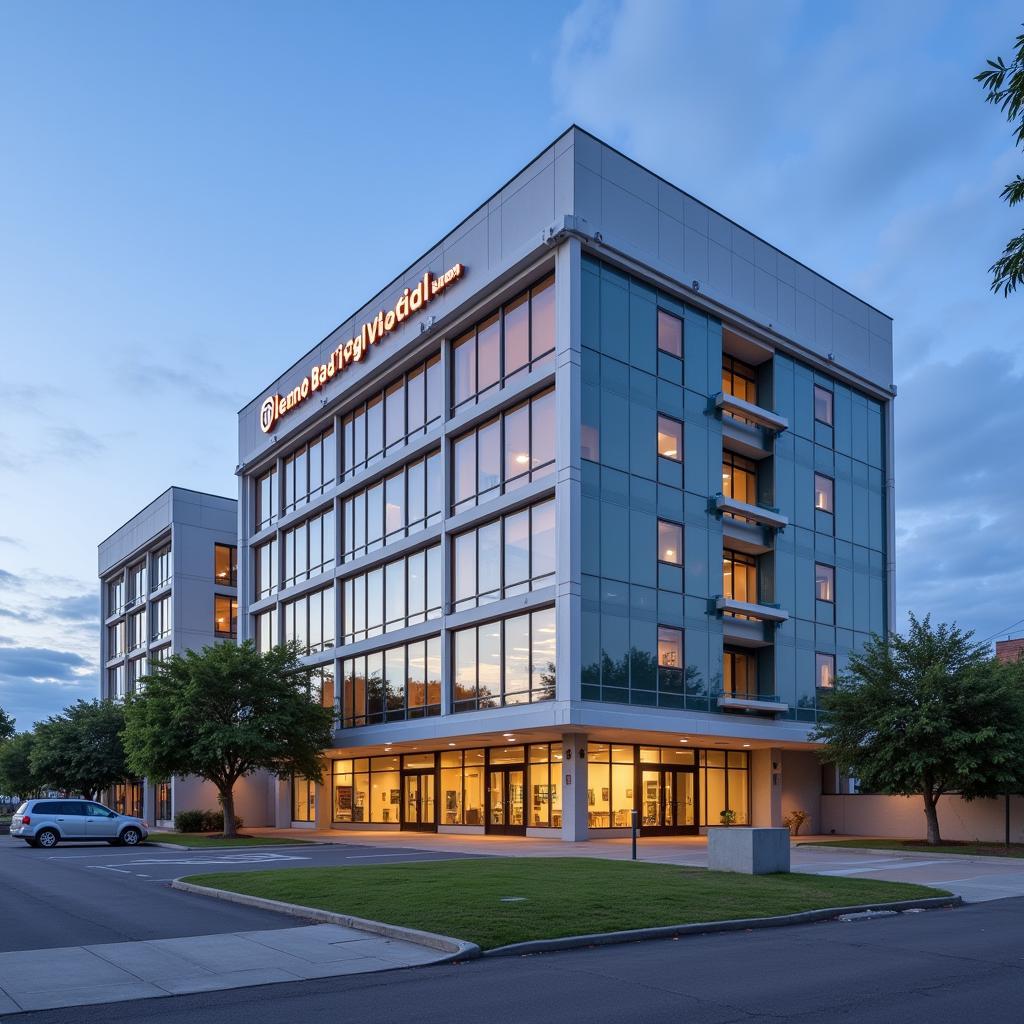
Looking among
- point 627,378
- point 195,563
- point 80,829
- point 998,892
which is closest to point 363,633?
point 80,829

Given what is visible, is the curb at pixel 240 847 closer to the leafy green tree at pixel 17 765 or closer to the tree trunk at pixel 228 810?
the tree trunk at pixel 228 810

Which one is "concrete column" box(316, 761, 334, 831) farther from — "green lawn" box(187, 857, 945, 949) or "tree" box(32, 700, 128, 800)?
"green lawn" box(187, 857, 945, 949)

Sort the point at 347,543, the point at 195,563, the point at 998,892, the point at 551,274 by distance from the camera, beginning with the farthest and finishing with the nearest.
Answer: the point at 195,563 → the point at 347,543 → the point at 551,274 → the point at 998,892

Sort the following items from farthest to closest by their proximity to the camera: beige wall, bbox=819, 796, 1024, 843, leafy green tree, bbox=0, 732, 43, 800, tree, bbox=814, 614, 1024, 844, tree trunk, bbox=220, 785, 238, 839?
leafy green tree, bbox=0, 732, 43, 800 < tree trunk, bbox=220, 785, 238, 839 < beige wall, bbox=819, 796, 1024, 843 < tree, bbox=814, 614, 1024, 844

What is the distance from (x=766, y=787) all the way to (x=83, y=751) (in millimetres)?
35402

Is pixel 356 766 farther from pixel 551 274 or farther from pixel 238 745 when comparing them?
pixel 551 274

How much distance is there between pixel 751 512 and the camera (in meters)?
40.2

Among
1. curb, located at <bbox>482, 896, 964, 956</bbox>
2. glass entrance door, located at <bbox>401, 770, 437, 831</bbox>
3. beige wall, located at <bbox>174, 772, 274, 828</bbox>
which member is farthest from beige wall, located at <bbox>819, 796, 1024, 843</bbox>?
beige wall, located at <bbox>174, 772, 274, 828</bbox>

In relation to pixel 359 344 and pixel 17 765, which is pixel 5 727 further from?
pixel 359 344

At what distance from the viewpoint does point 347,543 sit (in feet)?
157

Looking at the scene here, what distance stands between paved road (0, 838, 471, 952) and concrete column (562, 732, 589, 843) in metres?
5.85

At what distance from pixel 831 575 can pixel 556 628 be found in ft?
49.7

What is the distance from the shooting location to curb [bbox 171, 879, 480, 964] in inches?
490

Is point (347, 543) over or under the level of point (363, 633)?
over
